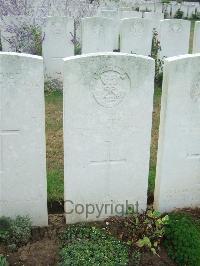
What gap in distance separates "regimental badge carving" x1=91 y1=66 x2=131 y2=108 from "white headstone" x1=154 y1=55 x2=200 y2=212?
17.7 inches

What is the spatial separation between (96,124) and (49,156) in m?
2.08

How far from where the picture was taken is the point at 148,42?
403 inches

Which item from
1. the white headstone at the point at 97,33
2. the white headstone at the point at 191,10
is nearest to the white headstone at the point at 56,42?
the white headstone at the point at 97,33

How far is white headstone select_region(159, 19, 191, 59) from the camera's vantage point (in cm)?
1030

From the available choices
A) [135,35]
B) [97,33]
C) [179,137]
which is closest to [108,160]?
[179,137]

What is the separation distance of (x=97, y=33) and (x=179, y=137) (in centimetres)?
569

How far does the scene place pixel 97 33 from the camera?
970 cm

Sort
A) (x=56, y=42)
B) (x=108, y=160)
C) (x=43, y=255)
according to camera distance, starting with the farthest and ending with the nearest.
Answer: (x=56, y=42) → (x=108, y=160) → (x=43, y=255)

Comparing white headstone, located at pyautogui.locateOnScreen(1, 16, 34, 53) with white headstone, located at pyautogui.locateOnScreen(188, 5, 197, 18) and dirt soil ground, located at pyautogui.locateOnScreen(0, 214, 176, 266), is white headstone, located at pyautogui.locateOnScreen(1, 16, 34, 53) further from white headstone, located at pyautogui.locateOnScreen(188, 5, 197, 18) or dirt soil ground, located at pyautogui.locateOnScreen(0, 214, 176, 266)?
white headstone, located at pyautogui.locateOnScreen(188, 5, 197, 18)

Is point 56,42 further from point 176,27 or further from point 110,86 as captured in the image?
point 110,86

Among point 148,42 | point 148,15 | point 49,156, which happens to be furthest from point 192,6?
point 49,156

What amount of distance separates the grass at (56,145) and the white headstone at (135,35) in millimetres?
1372

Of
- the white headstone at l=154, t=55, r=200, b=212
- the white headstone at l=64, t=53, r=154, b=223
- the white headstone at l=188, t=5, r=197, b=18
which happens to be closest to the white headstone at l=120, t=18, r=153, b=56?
the white headstone at l=154, t=55, r=200, b=212

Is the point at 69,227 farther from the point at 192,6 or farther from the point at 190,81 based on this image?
the point at 192,6
